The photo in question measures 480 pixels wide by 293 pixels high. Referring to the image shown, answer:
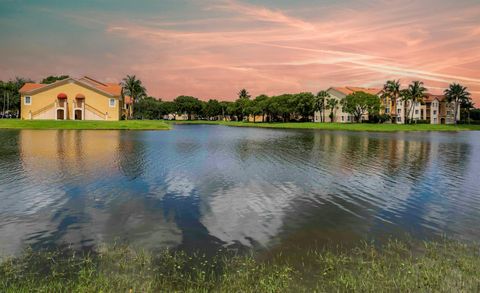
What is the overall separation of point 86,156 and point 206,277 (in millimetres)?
25591

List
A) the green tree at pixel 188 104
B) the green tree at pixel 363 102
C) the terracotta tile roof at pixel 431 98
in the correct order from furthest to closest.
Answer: the green tree at pixel 188 104 → the terracotta tile roof at pixel 431 98 → the green tree at pixel 363 102

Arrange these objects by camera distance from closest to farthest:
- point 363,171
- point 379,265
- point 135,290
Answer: point 135,290, point 379,265, point 363,171

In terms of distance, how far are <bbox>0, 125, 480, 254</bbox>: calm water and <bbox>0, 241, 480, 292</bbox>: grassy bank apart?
45.5 inches

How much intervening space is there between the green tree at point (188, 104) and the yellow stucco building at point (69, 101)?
82.6 metres

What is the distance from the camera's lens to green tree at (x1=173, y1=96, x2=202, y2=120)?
7118 inches

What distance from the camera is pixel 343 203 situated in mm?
16281

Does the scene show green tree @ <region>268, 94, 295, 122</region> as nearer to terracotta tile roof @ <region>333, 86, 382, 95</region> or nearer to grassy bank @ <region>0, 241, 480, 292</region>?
terracotta tile roof @ <region>333, 86, 382, 95</region>

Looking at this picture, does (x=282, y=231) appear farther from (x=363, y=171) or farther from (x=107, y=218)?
(x=363, y=171)

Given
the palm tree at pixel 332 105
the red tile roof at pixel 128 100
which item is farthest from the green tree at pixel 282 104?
the red tile roof at pixel 128 100

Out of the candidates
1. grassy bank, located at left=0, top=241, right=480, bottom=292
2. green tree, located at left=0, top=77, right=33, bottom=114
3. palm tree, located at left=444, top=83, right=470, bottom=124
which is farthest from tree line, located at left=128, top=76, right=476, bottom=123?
grassy bank, located at left=0, top=241, right=480, bottom=292

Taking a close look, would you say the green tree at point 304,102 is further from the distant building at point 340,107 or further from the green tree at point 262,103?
the green tree at point 262,103

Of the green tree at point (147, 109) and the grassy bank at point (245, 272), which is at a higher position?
the green tree at point (147, 109)

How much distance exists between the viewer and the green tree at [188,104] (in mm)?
180800

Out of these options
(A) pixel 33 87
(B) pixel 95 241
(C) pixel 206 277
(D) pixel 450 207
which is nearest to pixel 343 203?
(D) pixel 450 207
